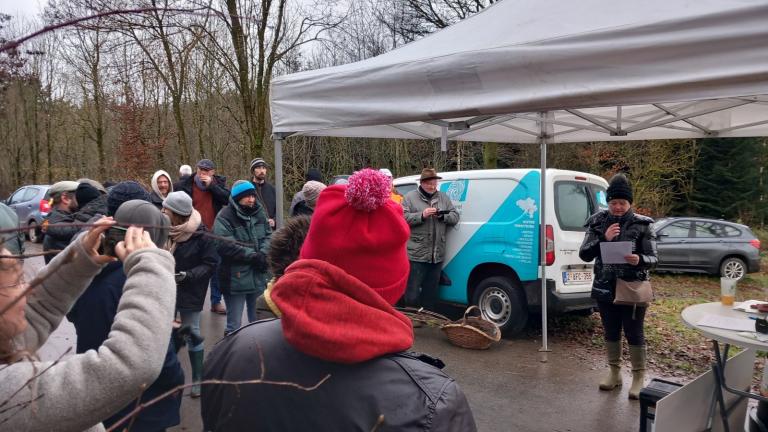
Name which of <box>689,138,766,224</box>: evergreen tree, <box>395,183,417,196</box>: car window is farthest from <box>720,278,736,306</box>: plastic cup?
<box>689,138,766,224</box>: evergreen tree

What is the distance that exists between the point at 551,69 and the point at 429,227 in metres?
3.71

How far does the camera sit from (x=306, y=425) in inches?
46.4

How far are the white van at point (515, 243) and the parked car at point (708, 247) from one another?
6.92m

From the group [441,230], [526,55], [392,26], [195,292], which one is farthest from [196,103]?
[526,55]

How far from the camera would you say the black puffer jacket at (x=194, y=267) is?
4047 mm

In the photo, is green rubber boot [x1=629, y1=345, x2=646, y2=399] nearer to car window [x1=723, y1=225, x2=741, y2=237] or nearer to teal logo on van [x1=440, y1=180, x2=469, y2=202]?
teal logo on van [x1=440, y1=180, x2=469, y2=202]

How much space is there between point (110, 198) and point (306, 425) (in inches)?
96.8

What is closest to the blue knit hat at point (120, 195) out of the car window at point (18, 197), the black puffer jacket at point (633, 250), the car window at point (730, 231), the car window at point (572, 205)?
the black puffer jacket at point (633, 250)

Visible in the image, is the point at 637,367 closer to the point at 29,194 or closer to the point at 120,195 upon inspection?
the point at 120,195

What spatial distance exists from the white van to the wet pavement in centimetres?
54

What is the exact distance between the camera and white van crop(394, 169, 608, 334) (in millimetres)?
5691

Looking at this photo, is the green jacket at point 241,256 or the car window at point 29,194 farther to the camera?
the car window at point 29,194

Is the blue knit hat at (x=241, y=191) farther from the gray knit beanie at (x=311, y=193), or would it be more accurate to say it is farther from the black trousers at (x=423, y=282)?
the black trousers at (x=423, y=282)

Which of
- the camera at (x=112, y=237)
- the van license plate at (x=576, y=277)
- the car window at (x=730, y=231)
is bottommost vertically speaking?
the car window at (x=730, y=231)
